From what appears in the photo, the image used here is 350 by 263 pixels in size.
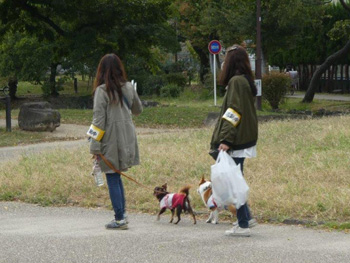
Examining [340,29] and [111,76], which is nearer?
[111,76]

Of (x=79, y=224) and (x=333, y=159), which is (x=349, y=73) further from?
(x=79, y=224)

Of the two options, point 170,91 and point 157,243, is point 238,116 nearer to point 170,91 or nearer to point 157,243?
point 157,243

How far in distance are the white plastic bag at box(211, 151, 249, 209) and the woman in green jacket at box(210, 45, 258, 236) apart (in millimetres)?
131

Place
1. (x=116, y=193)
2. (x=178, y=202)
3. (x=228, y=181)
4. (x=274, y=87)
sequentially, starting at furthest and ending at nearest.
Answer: (x=274, y=87) < (x=178, y=202) < (x=116, y=193) < (x=228, y=181)

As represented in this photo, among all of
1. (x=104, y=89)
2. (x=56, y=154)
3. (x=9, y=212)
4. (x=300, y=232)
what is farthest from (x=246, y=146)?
(x=56, y=154)

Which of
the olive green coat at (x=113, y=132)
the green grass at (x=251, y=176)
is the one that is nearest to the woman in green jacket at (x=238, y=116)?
the olive green coat at (x=113, y=132)

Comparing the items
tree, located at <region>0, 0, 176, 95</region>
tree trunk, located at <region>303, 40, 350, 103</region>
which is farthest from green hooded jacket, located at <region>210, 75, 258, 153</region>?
tree trunk, located at <region>303, 40, 350, 103</region>

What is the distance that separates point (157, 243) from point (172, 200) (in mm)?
861

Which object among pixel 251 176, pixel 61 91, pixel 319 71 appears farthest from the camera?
pixel 61 91

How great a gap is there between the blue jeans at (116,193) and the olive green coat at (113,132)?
5.5 inches

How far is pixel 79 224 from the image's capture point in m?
8.03

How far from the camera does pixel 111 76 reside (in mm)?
7324

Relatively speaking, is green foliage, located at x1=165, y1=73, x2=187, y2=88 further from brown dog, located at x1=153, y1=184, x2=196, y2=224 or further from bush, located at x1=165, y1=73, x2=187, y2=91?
brown dog, located at x1=153, y1=184, x2=196, y2=224

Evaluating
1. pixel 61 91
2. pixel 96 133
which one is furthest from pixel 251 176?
pixel 61 91
